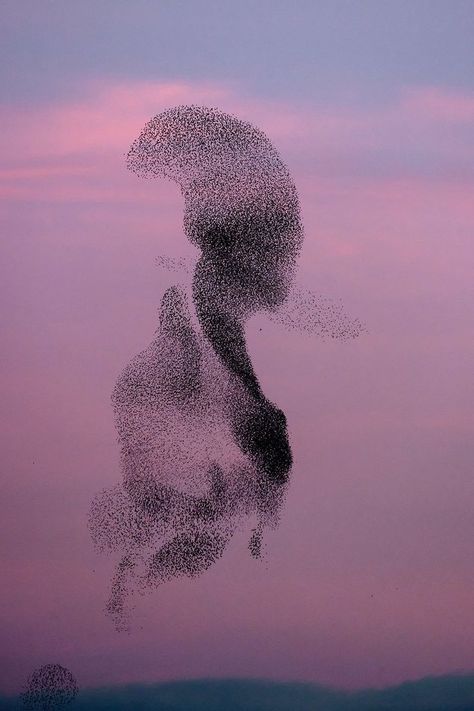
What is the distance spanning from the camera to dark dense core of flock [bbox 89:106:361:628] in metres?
Answer: 3.19

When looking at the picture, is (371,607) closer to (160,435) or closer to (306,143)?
(160,435)

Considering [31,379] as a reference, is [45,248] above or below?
above

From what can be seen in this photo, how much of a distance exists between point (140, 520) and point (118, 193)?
39.7 inches

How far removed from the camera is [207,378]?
3227 millimetres

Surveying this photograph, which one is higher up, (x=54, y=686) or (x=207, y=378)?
(x=207, y=378)

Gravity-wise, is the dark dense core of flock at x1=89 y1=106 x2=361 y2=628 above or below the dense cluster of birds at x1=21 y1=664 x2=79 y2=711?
above

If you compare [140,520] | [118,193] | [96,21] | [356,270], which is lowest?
[140,520]

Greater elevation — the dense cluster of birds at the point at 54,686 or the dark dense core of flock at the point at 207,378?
the dark dense core of flock at the point at 207,378

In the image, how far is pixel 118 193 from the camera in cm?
327

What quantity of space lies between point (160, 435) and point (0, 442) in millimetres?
520

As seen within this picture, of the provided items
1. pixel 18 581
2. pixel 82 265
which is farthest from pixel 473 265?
pixel 18 581

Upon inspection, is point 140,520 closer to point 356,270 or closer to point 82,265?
point 82,265

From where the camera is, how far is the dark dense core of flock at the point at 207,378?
10.5 feet

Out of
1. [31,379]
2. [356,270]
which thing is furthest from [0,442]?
[356,270]
